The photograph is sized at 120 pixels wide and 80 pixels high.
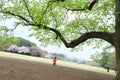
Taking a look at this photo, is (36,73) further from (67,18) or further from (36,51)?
(36,51)

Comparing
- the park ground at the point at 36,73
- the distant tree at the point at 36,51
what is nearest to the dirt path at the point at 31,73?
the park ground at the point at 36,73

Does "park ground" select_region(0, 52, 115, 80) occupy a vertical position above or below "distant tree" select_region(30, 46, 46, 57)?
below

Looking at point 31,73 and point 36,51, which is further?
point 36,51

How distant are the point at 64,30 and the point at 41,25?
3335 millimetres

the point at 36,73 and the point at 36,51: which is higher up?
the point at 36,51

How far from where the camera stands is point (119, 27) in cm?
2030

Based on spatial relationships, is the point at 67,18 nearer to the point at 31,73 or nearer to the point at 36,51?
the point at 31,73

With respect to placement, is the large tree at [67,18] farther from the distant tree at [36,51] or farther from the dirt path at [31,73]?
the distant tree at [36,51]

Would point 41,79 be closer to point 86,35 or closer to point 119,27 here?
point 86,35

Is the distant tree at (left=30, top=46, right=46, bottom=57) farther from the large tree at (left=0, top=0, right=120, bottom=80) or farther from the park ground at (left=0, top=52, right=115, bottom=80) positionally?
the large tree at (left=0, top=0, right=120, bottom=80)

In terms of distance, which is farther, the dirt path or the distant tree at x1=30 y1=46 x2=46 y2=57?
the distant tree at x1=30 y1=46 x2=46 y2=57

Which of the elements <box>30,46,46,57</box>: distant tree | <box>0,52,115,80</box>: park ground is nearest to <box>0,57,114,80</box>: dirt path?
<box>0,52,115,80</box>: park ground

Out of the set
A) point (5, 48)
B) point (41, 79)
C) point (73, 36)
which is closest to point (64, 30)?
point (73, 36)

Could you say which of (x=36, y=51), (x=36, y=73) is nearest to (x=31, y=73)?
(x=36, y=73)
